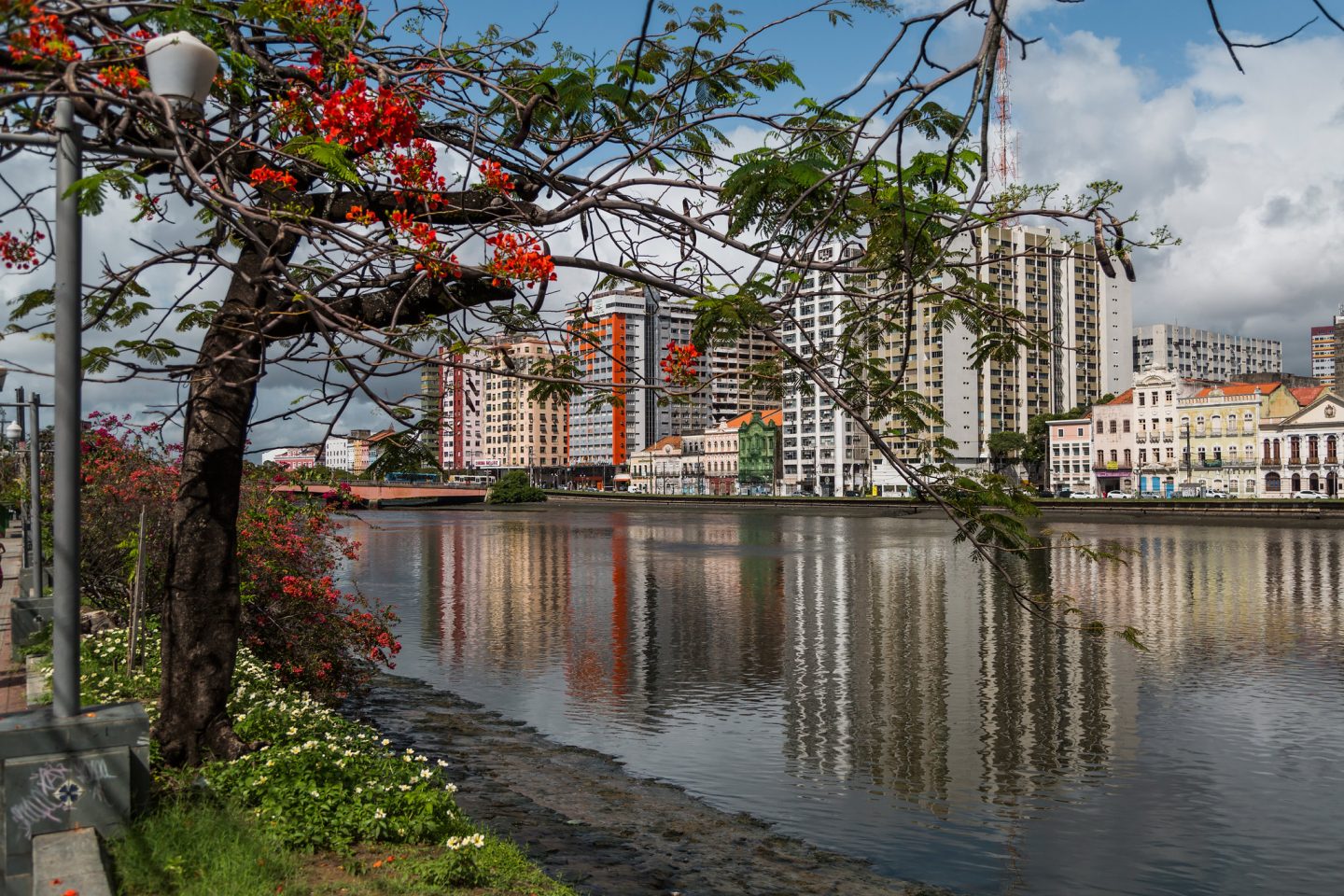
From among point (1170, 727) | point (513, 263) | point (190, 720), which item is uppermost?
point (513, 263)

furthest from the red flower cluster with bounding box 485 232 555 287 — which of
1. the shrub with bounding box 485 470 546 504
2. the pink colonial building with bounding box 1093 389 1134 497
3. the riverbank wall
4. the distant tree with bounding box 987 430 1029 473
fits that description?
the shrub with bounding box 485 470 546 504

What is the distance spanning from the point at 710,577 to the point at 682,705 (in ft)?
69.0

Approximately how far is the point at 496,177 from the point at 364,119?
95cm

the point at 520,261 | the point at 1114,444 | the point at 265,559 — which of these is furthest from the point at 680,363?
the point at 1114,444

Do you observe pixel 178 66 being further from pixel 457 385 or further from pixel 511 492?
pixel 511 492

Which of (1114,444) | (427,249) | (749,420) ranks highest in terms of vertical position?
(749,420)

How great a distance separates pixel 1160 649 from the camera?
73.3 feet

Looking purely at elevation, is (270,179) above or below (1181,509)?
above

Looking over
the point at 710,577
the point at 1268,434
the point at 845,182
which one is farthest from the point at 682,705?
the point at 1268,434

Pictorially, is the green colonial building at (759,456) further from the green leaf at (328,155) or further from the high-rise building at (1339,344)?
the green leaf at (328,155)

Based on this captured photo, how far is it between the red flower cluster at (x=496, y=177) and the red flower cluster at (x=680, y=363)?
152cm

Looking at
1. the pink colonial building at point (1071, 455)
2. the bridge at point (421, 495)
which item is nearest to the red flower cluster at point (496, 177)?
the pink colonial building at point (1071, 455)

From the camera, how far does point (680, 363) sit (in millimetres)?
6539

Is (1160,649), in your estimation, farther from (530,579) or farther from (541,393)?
(530,579)
